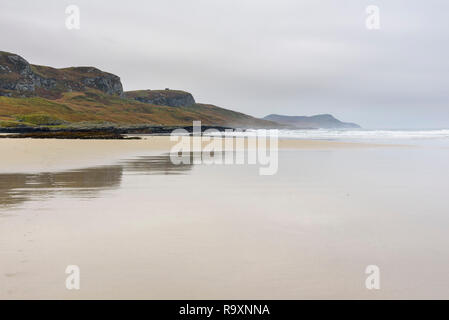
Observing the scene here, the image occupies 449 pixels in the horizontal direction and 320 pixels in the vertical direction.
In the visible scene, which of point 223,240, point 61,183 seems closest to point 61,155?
point 61,183

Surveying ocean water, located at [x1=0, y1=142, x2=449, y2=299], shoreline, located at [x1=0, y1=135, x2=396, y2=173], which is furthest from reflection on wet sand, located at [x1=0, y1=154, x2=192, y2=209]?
shoreline, located at [x1=0, y1=135, x2=396, y2=173]

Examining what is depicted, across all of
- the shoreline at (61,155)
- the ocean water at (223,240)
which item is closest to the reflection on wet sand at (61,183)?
the ocean water at (223,240)

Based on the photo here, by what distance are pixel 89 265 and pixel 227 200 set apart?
5426mm

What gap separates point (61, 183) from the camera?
1318 cm

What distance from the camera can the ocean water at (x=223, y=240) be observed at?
4875 mm

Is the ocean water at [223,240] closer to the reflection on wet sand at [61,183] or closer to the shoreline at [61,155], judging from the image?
the reflection on wet sand at [61,183]

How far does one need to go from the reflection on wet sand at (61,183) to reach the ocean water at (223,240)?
8 cm

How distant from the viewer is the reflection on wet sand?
35.7ft

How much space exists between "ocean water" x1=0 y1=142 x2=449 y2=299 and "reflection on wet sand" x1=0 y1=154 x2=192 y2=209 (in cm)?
8

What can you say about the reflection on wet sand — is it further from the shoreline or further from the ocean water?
the shoreline

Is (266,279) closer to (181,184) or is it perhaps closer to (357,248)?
(357,248)

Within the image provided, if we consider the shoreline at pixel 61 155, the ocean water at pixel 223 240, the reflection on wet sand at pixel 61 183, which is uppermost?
the shoreline at pixel 61 155

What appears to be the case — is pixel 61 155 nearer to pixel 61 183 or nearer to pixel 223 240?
pixel 61 183
